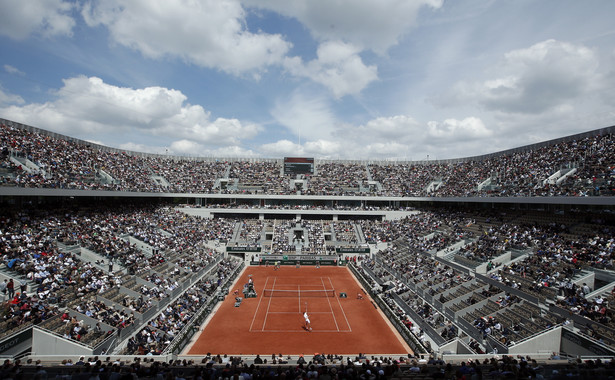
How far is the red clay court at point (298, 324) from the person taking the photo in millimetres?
21891

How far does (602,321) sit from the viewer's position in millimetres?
17703

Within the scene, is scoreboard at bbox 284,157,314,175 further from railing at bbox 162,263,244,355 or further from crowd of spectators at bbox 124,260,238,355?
railing at bbox 162,263,244,355

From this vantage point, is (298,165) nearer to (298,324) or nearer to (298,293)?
(298,293)

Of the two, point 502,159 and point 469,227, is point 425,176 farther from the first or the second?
point 469,227

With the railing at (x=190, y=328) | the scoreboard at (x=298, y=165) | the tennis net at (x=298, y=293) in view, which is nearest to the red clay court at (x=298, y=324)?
the tennis net at (x=298, y=293)

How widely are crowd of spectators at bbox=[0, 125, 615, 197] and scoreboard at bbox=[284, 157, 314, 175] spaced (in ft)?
6.11

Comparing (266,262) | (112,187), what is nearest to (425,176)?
(266,262)

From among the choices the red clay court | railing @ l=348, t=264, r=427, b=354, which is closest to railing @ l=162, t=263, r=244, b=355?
the red clay court

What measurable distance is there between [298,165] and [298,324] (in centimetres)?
4700

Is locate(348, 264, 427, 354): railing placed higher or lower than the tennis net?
higher

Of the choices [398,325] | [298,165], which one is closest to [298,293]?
[398,325]

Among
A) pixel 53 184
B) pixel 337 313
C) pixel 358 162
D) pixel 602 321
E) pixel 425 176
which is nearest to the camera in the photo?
→ pixel 602 321

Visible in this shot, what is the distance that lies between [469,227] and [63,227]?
142 ft

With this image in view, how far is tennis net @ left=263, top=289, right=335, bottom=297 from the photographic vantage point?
33.8 meters
